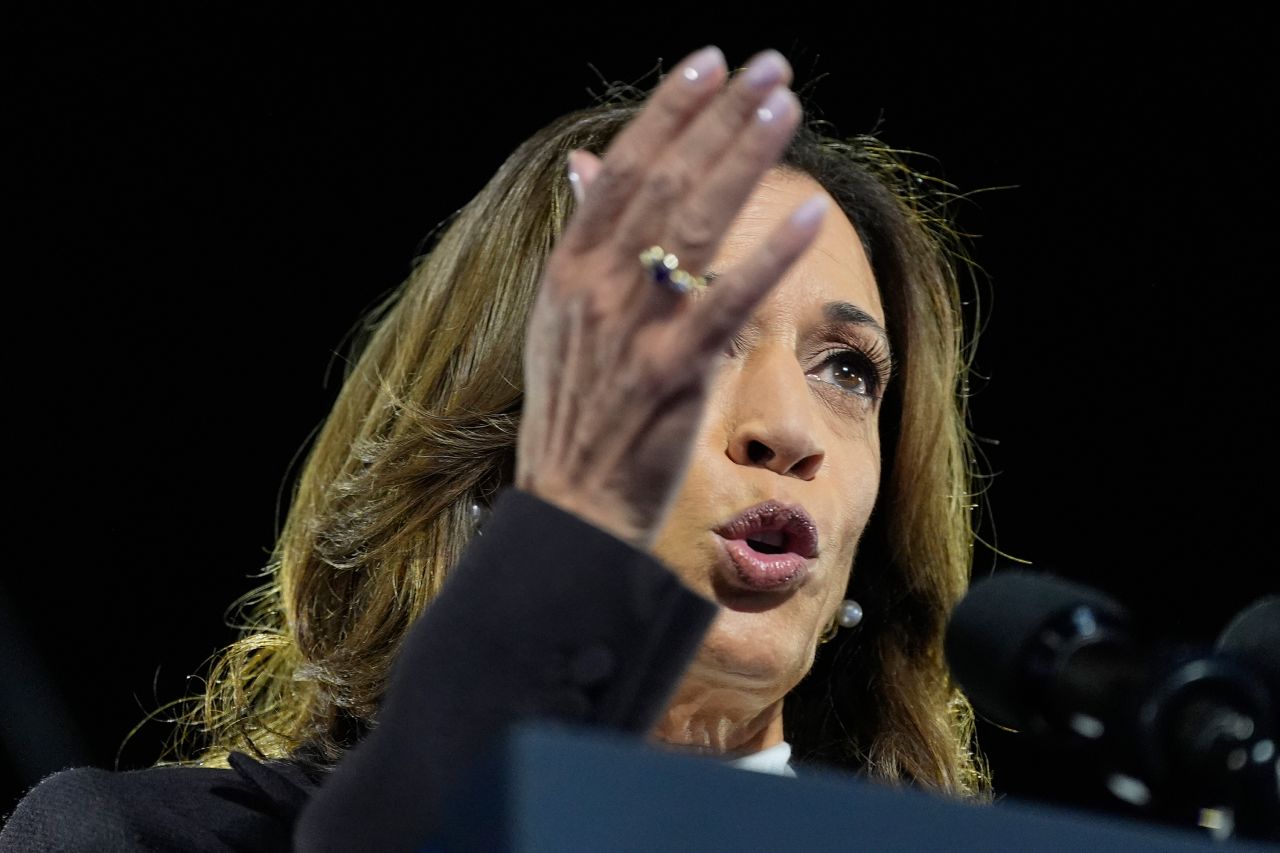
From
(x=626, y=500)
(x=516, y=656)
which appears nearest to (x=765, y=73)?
(x=626, y=500)

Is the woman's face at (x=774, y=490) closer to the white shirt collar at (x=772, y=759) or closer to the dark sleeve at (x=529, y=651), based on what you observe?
the white shirt collar at (x=772, y=759)

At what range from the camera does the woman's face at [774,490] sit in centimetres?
153

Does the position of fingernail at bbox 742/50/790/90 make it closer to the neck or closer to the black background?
the neck

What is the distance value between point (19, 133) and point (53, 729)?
830mm

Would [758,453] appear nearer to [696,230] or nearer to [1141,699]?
[696,230]

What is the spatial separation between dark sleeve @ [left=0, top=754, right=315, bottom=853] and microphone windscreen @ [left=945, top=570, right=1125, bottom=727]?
754 mm

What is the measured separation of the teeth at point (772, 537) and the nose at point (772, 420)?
6 cm

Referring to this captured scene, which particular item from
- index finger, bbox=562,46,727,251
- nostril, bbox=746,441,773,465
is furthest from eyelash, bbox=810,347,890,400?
index finger, bbox=562,46,727,251

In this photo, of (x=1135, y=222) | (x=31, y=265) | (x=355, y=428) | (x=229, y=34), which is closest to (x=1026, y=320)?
(x=1135, y=222)

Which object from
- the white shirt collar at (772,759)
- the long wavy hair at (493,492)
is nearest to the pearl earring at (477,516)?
the long wavy hair at (493,492)

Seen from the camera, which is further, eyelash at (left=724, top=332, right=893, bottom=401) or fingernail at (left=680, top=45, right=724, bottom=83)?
eyelash at (left=724, top=332, right=893, bottom=401)

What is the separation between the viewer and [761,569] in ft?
5.04

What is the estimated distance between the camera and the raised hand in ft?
2.97

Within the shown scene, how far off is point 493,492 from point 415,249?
608mm
